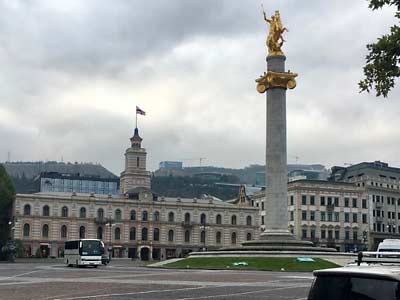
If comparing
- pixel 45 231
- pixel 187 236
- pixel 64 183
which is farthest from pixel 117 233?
pixel 64 183

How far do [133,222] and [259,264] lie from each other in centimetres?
6902

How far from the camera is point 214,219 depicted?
133 m

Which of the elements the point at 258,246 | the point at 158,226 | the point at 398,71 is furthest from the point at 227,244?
the point at 398,71

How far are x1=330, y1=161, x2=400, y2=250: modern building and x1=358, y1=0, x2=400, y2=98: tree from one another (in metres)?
116

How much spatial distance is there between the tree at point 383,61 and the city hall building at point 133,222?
108 metres

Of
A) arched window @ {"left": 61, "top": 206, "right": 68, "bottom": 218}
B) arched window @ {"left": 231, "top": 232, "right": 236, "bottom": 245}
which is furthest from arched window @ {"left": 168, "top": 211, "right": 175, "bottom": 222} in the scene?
arched window @ {"left": 61, "top": 206, "right": 68, "bottom": 218}

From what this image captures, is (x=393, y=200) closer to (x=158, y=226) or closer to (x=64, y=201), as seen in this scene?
(x=158, y=226)

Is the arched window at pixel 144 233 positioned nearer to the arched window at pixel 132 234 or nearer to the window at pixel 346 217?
the arched window at pixel 132 234

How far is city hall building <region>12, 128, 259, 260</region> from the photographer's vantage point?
12199cm

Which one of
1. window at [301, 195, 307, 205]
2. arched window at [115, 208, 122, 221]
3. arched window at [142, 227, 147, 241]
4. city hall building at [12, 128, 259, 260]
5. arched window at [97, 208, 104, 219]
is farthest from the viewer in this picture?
arched window at [142, 227, 147, 241]

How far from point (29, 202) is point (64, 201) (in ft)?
20.7

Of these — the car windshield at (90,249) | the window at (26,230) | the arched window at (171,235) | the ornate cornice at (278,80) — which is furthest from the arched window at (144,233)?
the ornate cornice at (278,80)

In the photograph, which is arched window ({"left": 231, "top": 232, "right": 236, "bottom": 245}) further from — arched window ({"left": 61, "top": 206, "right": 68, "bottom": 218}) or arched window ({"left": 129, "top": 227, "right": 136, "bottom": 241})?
arched window ({"left": 61, "top": 206, "right": 68, "bottom": 218})

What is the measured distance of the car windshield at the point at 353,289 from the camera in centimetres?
819
